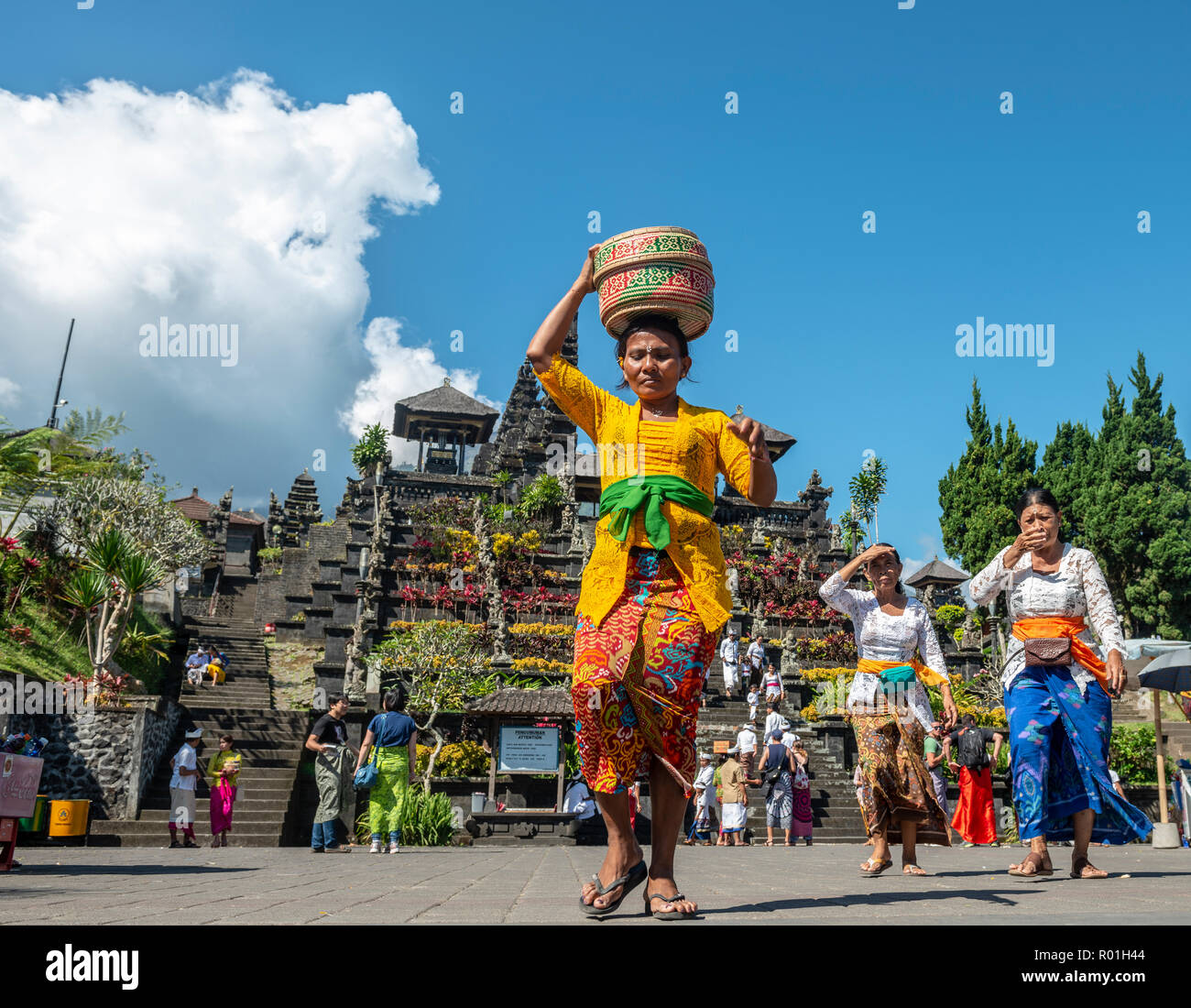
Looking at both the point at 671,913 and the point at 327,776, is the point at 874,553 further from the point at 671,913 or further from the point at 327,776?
the point at 327,776

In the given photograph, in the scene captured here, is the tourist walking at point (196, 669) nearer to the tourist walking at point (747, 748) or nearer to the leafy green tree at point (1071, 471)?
the tourist walking at point (747, 748)

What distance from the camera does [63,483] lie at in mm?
18984

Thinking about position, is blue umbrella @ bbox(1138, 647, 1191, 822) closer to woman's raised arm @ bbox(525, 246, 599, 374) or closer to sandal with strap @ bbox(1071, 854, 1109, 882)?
sandal with strap @ bbox(1071, 854, 1109, 882)

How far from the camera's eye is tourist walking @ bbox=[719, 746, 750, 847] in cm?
1437

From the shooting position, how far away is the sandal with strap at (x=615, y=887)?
3.10m

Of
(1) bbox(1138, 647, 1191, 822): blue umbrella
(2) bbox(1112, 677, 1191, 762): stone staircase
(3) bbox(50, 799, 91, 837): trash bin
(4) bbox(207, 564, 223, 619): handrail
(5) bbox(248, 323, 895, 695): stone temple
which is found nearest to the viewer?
(1) bbox(1138, 647, 1191, 822): blue umbrella

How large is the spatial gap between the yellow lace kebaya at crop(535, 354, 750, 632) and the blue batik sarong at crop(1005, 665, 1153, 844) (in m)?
2.43

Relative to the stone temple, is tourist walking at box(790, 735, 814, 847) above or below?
below

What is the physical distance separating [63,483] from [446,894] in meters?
17.9

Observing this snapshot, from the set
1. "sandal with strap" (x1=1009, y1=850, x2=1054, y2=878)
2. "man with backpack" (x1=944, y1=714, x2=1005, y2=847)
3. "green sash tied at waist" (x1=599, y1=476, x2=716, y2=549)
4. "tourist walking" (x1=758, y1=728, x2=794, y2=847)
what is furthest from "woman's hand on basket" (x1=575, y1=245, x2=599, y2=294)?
"tourist walking" (x1=758, y1=728, x2=794, y2=847)

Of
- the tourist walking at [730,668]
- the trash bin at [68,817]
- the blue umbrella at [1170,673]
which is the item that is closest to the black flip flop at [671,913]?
the blue umbrella at [1170,673]

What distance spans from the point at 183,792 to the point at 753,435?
1125cm
